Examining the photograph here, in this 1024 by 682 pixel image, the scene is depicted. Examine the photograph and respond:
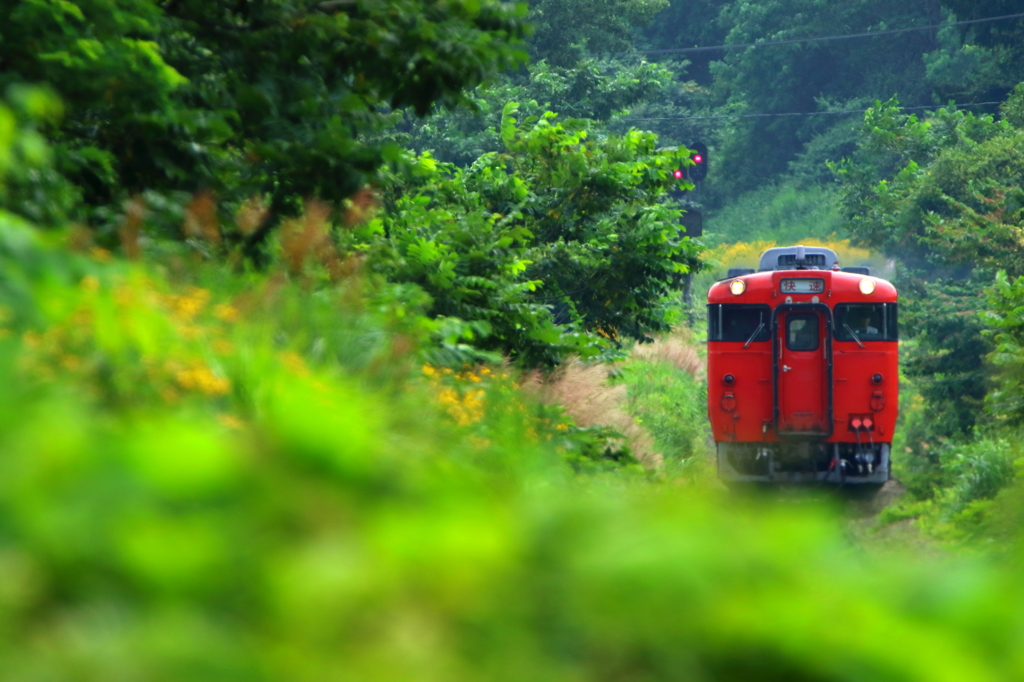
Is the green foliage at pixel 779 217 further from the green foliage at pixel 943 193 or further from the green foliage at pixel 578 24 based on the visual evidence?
the green foliage at pixel 578 24

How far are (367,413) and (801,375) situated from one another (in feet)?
34.1

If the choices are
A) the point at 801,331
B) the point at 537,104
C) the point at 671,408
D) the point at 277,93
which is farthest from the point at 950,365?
the point at 537,104

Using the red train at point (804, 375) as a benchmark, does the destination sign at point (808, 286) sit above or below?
above

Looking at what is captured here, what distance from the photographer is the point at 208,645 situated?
129 centimetres

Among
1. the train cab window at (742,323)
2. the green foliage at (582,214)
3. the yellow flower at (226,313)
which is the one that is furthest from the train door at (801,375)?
the yellow flower at (226,313)

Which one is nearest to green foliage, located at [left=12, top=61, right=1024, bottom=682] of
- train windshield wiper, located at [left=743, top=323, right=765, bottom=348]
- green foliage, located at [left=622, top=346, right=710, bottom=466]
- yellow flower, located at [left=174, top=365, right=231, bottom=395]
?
yellow flower, located at [left=174, top=365, right=231, bottom=395]

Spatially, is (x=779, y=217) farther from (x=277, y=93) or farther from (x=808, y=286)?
(x=277, y=93)

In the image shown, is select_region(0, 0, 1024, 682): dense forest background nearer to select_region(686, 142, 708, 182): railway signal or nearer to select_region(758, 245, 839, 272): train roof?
select_region(758, 245, 839, 272): train roof

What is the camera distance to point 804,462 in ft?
46.1

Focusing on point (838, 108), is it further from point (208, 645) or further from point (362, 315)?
point (208, 645)

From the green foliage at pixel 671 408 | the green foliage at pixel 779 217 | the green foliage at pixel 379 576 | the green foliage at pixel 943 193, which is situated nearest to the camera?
the green foliage at pixel 379 576

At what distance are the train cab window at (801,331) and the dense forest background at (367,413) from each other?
62.8 inches

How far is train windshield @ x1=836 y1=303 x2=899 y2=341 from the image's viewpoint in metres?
13.4

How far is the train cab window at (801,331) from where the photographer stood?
1366cm
